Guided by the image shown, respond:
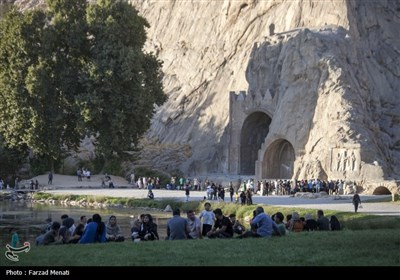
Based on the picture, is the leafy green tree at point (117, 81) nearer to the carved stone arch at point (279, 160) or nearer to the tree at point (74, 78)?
the tree at point (74, 78)

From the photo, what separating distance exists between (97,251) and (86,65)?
4591cm

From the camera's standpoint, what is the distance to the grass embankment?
54.3 ft

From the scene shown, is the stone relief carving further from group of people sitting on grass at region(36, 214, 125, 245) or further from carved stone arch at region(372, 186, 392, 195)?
group of people sitting on grass at region(36, 214, 125, 245)

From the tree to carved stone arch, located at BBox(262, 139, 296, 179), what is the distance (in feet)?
33.8

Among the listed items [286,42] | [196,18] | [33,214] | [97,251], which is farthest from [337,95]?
[97,251]

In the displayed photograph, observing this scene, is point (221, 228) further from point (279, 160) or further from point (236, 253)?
point (279, 160)

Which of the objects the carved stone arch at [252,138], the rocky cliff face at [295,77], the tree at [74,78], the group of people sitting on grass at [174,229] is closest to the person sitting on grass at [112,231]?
the group of people sitting on grass at [174,229]

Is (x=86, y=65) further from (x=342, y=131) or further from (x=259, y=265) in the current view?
(x=259, y=265)

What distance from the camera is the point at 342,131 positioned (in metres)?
58.3

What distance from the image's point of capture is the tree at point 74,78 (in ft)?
205

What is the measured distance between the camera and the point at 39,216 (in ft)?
142

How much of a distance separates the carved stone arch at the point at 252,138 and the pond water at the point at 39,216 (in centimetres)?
2077

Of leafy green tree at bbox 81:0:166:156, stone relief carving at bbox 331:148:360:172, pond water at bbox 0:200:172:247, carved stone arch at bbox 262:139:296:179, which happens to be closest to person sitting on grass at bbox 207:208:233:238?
pond water at bbox 0:200:172:247

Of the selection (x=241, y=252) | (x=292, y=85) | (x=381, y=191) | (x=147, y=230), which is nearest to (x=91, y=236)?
(x=147, y=230)
